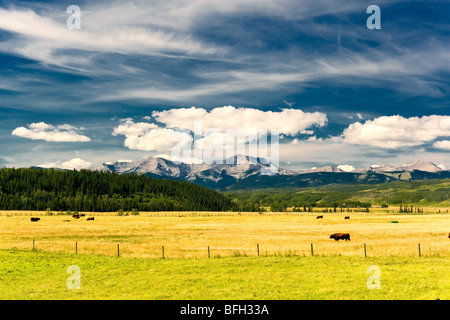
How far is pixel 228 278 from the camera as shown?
27594mm

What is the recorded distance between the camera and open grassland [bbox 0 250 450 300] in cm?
2266

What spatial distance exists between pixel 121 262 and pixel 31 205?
19179 centimetres

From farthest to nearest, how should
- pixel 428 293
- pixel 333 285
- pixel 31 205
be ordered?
pixel 31 205, pixel 333 285, pixel 428 293

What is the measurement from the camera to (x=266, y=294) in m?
22.6

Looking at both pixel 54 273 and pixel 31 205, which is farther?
pixel 31 205
